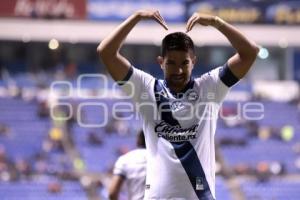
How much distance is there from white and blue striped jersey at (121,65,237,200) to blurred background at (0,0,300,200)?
7.51m

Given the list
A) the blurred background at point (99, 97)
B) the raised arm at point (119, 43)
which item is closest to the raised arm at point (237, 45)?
the raised arm at point (119, 43)

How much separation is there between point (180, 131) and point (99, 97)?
811 centimetres

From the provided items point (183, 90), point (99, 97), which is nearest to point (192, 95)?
point (183, 90)

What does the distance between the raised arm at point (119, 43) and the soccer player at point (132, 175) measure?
1102 millimetres

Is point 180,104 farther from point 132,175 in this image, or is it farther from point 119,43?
point 132,175

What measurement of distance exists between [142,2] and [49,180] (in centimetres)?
291

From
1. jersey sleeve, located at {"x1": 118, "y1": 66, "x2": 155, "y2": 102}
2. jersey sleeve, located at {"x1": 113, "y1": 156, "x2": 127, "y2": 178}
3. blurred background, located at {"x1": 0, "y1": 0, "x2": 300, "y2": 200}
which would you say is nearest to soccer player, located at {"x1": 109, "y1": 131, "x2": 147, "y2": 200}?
jersey sleeve, located at {"x1": 113, "y1": 156, "x2": 127, "y2": 178}

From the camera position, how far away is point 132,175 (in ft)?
9.21

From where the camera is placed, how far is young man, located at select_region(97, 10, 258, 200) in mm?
1662

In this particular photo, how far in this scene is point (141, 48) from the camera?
436 inches

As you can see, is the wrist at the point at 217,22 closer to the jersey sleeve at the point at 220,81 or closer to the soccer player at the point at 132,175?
the jersey sleeve at the point at 220,81

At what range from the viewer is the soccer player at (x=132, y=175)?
2.79 metres

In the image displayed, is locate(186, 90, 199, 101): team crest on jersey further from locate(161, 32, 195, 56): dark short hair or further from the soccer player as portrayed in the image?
the soccer player

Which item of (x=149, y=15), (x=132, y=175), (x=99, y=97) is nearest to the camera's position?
(x=149, y=15)
